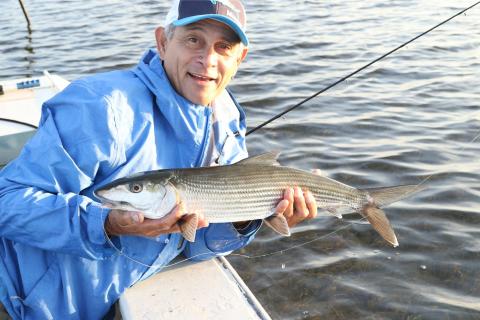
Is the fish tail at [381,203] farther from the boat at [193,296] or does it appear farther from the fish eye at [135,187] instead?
the fish eye at [135,187]

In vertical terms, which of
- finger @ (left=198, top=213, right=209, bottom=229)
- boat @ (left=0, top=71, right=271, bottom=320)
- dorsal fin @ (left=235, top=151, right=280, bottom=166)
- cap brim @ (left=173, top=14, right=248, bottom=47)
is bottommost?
boat @ (left=0, top=71, right=271, bottom=320)

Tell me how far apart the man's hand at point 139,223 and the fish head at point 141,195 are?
0.10 feet

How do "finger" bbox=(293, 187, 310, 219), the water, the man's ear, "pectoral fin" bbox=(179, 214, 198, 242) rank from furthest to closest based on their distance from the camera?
the water, the man's ear, "finger" bbox=(293, 187, 310, 219), "pectoral fin" bbox=(179, 214, 198, 242)

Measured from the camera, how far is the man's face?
3170 mm

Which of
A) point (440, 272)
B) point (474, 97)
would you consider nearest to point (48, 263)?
point (440, 272)

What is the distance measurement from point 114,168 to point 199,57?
78 cm

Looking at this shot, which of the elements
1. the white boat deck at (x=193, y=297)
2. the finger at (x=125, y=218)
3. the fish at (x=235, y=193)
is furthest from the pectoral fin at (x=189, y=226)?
the white boat deck at (x=193, y=297)

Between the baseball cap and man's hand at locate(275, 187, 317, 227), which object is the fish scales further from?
the baseball cap

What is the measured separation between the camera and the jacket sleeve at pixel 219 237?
3.46 m

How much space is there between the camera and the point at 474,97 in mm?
8523

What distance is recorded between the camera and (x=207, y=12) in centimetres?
307

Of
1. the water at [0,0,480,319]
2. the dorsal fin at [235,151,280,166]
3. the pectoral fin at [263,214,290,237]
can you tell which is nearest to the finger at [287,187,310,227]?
the pectoral fin at [263,214,290,237]

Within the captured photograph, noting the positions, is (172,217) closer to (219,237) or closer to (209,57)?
(219,237)

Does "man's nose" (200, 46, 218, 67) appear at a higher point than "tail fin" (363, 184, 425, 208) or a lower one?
higher
